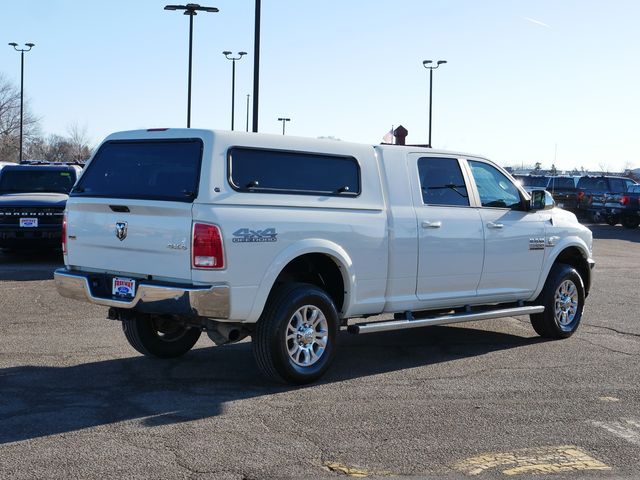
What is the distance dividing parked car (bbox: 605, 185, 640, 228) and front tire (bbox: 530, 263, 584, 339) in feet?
75.8

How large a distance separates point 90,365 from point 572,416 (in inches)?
164

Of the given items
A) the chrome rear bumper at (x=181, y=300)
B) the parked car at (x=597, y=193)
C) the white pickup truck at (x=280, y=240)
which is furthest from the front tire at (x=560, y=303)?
the parked car at (x=597, y=193)

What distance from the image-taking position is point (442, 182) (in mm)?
8633

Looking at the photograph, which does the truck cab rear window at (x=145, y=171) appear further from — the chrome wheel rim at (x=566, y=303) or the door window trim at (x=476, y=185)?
the chrome wheel rim at (x=566, y=303)

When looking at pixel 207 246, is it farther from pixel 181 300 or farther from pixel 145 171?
pixel 145 171

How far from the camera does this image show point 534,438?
19.6 feet

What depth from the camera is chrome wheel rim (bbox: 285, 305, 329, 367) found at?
23.6 feet

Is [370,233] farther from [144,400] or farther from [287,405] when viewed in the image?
[144,400]

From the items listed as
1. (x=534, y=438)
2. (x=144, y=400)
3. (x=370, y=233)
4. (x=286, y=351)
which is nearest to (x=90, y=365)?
(x=144, y=400)

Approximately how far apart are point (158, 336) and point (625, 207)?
26.6 m

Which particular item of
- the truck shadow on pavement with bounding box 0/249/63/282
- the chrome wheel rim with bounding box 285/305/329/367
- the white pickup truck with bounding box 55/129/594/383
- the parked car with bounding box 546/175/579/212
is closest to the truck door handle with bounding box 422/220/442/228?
the white pickup truck with bounding box 55/129/594/383

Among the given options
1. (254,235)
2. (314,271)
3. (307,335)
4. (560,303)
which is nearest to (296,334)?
(307,335)

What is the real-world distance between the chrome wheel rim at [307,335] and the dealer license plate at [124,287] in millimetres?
1273

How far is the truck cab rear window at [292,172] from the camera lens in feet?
22.9
